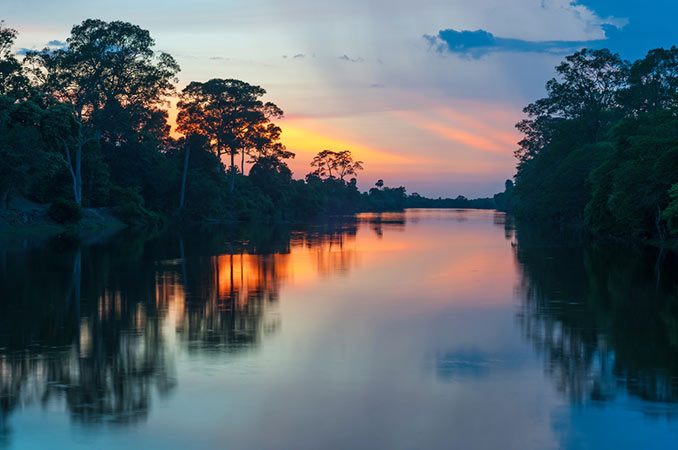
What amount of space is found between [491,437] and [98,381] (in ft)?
20.1

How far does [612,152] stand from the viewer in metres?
53.2

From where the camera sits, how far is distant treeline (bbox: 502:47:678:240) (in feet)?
135

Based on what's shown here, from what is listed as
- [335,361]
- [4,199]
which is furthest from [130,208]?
[335,361]

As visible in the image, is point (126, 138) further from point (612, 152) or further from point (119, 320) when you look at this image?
point (119, 320)

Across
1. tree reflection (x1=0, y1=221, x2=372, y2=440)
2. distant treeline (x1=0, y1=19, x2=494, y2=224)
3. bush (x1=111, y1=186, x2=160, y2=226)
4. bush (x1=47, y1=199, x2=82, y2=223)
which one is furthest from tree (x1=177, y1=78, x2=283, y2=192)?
tree reflection (x1=0, y1=221, x2=372, y2=440)

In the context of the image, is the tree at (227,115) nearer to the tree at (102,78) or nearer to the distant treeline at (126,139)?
the distant treeline at (126,139)

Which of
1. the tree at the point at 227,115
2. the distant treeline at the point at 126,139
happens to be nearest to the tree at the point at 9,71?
the distant treeline at the point at 126,139

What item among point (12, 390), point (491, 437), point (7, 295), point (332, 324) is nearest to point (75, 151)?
point (7, 295)

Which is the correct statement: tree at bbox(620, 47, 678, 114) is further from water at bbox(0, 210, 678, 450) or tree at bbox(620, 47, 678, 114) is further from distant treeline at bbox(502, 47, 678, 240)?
water at bbox(0, 210, 678, 450)

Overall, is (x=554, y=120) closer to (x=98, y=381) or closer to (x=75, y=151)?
(x=75, y=151)

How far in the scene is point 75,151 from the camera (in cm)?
6700

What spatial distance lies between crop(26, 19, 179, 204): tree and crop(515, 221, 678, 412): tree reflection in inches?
1811

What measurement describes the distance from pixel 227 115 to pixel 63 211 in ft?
139

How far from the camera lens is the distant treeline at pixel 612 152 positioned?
4112 cm
